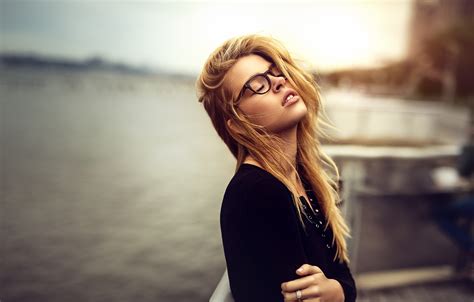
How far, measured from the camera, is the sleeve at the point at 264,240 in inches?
36.7

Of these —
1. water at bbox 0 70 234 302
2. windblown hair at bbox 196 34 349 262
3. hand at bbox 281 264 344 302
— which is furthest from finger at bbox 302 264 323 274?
water at bbox 0 70 234 302

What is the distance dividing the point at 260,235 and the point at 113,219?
10427 mm

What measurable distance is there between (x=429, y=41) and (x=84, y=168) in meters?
28.7

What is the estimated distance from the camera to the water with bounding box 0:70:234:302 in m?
7.14

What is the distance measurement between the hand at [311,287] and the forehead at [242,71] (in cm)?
42

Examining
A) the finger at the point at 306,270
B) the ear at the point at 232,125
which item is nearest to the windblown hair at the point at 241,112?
the ear at the point at 232,125

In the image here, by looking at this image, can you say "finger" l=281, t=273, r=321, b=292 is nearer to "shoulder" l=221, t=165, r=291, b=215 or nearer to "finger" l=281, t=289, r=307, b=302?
"finger" l=281, t=289, r=307, b=302

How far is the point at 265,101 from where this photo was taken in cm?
105

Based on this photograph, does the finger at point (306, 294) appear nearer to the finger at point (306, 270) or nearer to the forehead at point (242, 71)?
the finger at point (306, 270)

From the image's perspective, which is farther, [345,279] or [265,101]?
[345,279]

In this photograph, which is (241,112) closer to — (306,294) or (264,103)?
(264,103)

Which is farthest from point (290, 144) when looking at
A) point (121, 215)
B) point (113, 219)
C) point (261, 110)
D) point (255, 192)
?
point (121, 215)

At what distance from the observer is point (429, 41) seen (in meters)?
35.7

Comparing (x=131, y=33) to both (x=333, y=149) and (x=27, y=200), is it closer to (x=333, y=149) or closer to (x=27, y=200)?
(x=333, y=149)
